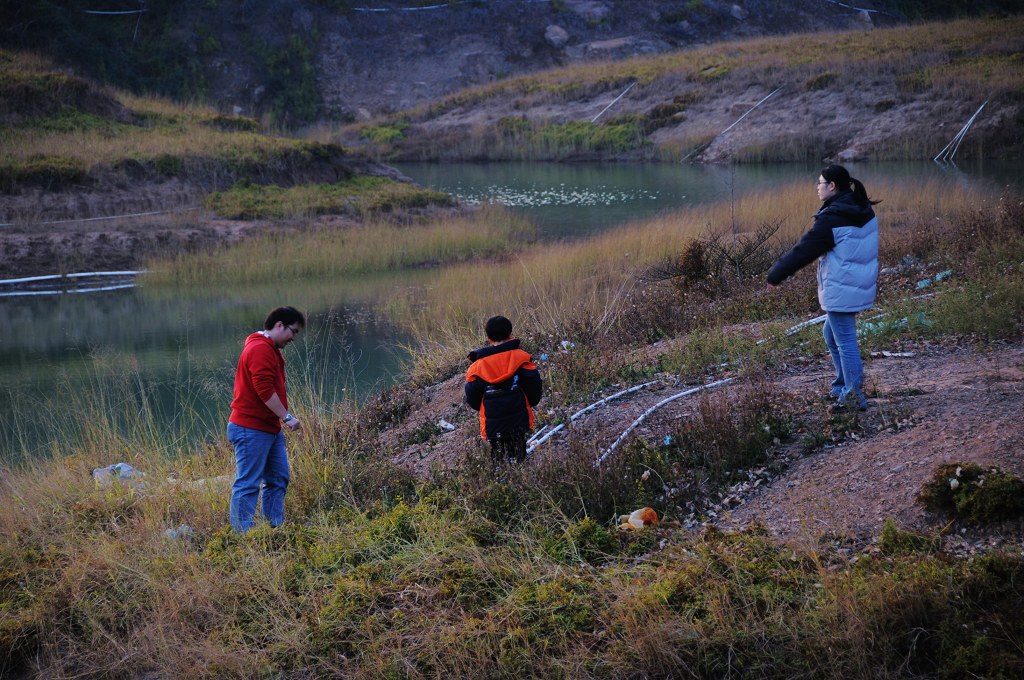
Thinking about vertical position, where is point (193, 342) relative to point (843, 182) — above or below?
below

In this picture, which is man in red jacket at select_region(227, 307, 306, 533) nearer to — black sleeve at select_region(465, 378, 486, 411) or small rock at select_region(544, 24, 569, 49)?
black sleeve at select_region(465, 378, 486, 411)

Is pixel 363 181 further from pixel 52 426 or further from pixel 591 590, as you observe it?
pixel 591 590

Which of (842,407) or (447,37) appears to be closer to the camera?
(842,407)

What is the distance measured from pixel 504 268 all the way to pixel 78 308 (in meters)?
9.31

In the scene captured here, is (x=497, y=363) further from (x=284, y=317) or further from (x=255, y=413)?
(x=255, y=413)

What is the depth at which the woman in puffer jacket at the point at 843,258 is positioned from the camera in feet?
23.3

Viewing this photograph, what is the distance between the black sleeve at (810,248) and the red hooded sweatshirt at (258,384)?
3.62 m

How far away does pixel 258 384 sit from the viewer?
7.13m

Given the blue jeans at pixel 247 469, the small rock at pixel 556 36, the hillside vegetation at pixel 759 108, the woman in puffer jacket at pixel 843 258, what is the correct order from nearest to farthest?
the woman in puffer jacket at pixel 843 258
the blue jeans at pixel 247 469
the hillside vegetation at pixel 759 108
the small rock at pixel 556 36

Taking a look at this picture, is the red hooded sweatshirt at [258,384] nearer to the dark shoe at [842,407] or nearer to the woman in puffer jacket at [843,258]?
the woman in puffer jacket at [843,258]

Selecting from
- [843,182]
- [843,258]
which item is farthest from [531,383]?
[843,182]

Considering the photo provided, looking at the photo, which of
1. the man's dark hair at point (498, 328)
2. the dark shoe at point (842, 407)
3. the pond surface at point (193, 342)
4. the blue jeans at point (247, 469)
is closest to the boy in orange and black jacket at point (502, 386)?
the man's dark hair at point (498, 328)

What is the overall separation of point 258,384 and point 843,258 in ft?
14.0

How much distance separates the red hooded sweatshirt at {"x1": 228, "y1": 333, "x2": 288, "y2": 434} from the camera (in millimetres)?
7148
